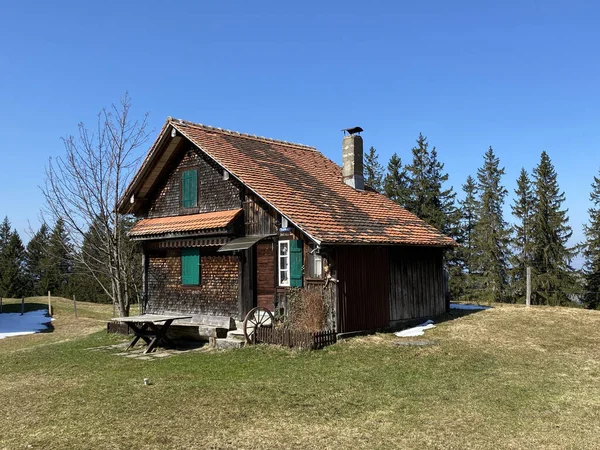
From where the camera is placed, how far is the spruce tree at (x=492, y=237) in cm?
4209

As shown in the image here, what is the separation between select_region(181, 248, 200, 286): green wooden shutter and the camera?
17922mm

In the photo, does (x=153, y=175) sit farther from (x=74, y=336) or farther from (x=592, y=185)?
(x=592, y=185)

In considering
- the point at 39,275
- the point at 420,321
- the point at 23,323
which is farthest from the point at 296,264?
the point at 39,275

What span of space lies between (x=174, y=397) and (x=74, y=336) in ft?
46.6

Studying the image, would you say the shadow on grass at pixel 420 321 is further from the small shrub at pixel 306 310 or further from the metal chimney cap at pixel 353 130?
the metal chimney cap at pixel 353 130

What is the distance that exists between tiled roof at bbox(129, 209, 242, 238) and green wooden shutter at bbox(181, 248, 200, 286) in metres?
1.06

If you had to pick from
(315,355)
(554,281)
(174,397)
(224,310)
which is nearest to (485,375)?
(315,355)

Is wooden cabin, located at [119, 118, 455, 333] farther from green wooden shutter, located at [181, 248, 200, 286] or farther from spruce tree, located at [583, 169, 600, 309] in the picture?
spruce tree, located at [583, 169, 600, 309]

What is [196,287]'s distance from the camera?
17984mm

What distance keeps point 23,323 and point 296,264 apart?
67.6 feet

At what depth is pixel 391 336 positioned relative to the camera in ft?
48.7

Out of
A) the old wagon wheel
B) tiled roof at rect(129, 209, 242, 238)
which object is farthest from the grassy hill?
tiled roof at rect(129, 209, 242, 238)

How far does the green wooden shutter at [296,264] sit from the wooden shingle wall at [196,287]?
2.37m

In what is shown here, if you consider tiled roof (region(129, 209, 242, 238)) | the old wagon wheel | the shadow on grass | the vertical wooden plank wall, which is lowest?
the shadow on grass
